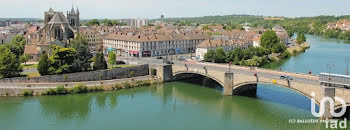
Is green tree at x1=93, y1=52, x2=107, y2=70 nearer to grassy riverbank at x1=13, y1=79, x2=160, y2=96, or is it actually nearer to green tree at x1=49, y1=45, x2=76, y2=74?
green tree at x1=49, y1=45, x2=76, y2=74

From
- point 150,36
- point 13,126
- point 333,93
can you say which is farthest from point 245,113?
point 150,36

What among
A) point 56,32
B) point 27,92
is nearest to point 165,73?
point 27,92

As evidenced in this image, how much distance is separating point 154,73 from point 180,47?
19342 mm

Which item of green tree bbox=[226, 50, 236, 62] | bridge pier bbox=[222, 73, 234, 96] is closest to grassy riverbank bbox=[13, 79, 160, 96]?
bridge pier bbox=[222, 73, 234, 96]

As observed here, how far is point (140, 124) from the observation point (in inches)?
1016

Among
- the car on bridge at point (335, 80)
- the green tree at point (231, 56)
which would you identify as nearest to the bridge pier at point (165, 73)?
the green tree at point (231, 56)

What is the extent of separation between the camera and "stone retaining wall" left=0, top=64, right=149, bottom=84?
33.5 m

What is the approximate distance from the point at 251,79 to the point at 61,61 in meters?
19.1

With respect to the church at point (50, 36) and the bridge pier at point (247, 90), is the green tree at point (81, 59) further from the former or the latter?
the bridge pier at point (247, 90)

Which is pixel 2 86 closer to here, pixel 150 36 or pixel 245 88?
pixel 245 88

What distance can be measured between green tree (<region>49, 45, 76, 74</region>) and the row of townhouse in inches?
677

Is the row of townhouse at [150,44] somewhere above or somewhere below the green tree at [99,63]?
above

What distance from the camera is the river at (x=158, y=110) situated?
84.8 feet

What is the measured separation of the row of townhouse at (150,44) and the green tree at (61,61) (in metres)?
17.2
